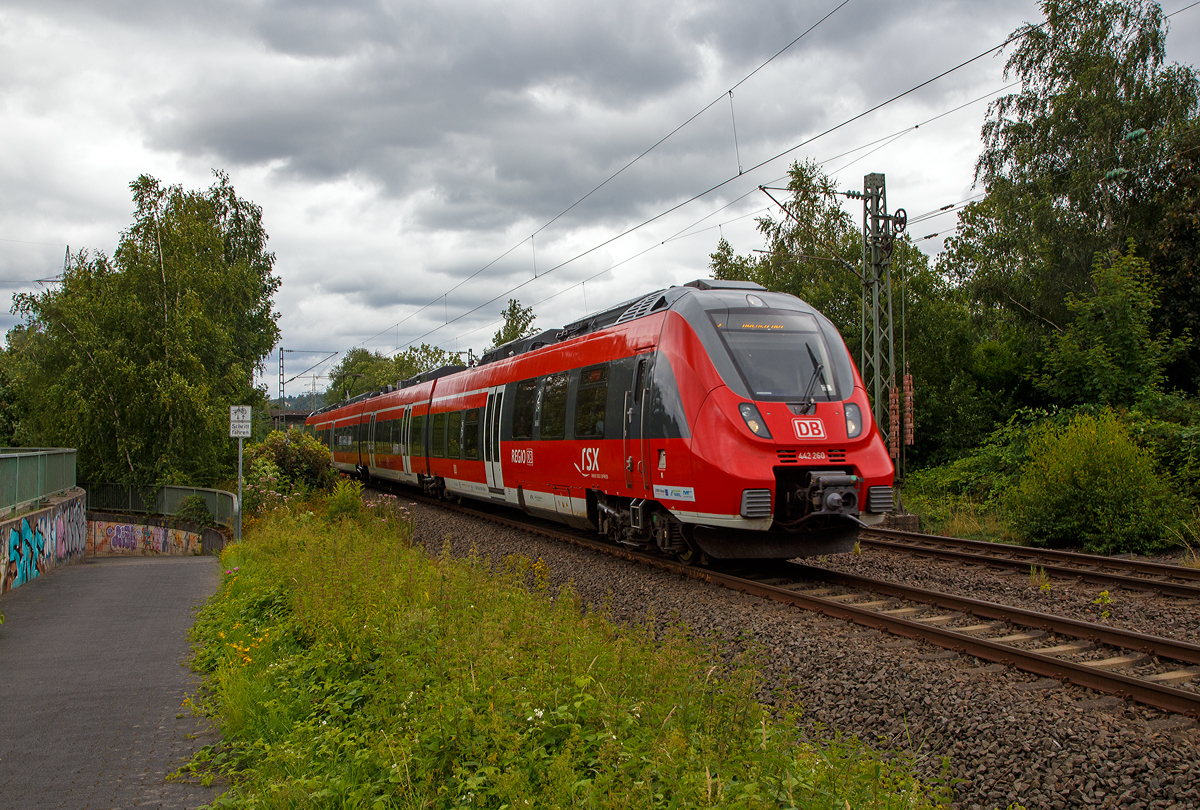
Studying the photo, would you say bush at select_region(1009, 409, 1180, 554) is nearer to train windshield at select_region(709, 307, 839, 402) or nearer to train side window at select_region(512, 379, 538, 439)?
train windshield at select_region(709, 307, 839, 402)

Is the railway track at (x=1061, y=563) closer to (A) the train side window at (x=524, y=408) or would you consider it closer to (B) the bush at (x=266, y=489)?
(A) the train side window at (x=524, y=408)

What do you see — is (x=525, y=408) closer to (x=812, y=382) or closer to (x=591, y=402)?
(x=591, y=402)

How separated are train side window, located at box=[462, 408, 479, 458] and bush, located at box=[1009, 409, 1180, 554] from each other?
10.3 metres

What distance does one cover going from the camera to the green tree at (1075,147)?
23.7m

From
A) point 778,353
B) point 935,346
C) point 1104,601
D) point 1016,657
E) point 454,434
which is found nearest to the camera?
point 1016,657

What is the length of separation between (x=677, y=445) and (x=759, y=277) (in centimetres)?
2655

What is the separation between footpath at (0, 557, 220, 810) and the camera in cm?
411

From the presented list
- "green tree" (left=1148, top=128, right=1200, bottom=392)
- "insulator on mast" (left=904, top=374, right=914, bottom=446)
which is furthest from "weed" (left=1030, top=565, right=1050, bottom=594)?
"green tree" (left=1148, top=128, right=1200, bottom=392)

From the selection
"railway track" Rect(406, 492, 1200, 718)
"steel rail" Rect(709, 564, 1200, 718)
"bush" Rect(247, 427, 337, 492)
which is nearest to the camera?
"steel rail" Rect(709, 564, 1200, 718)

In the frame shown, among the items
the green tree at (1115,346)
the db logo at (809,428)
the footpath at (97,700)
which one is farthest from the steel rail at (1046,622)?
the green tree at (1115,346)

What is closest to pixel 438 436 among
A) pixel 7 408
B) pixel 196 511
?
pixel 196 511

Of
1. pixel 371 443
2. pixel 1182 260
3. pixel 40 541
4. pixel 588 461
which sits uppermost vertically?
pixel 1182 260

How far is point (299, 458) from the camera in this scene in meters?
20.7

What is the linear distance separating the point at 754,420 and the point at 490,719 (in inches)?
203
